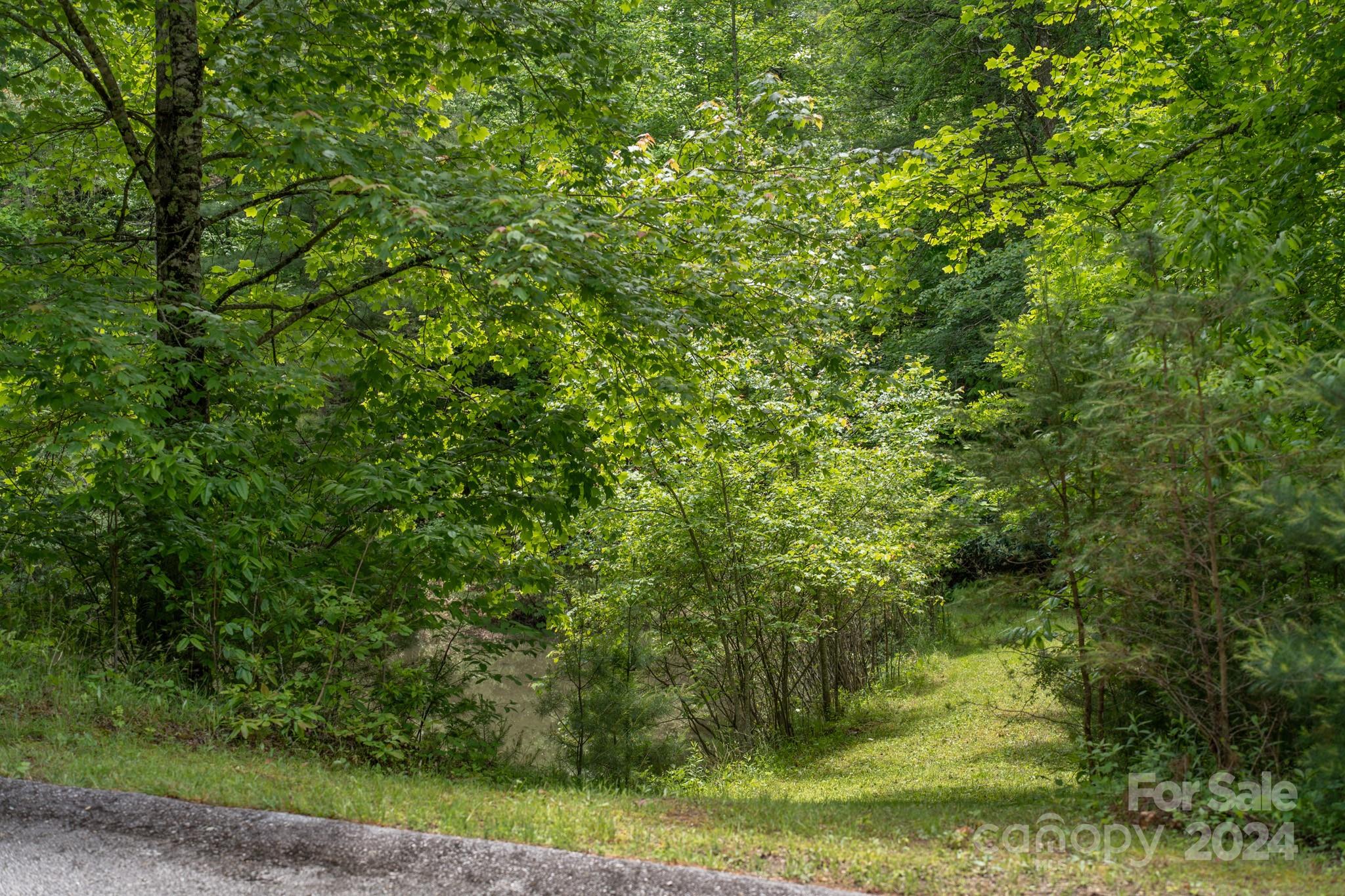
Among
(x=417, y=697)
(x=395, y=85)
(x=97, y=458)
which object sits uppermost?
(x=395, y=85)

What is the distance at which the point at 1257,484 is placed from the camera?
16.0 ft

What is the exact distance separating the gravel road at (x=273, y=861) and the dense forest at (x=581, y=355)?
1.73 m

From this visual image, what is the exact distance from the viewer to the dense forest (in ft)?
17.6

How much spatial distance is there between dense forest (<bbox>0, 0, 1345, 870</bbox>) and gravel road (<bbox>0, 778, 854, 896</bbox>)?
5.66 ft

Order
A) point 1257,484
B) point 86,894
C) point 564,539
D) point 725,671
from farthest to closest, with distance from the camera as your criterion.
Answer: point 725,671 < point 564,539 < point 1257,484 < point 86,894

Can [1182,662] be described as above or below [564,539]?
below

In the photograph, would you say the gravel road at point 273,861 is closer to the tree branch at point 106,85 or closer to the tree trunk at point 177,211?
the tree trunk at point 177,211

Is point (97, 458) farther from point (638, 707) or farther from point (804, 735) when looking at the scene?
point (804, 735)

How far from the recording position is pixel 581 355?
8.56 meters

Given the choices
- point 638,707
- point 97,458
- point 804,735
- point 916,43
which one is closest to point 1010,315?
point 916,43

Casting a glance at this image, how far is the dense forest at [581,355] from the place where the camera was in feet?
17.6

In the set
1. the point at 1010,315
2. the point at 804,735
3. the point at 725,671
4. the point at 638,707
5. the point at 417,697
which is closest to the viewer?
the point at 417,697

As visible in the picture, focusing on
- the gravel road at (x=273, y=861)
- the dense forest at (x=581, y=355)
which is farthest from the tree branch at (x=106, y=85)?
the gravel road at (x=273, y=861)

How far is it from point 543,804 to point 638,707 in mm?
5531
